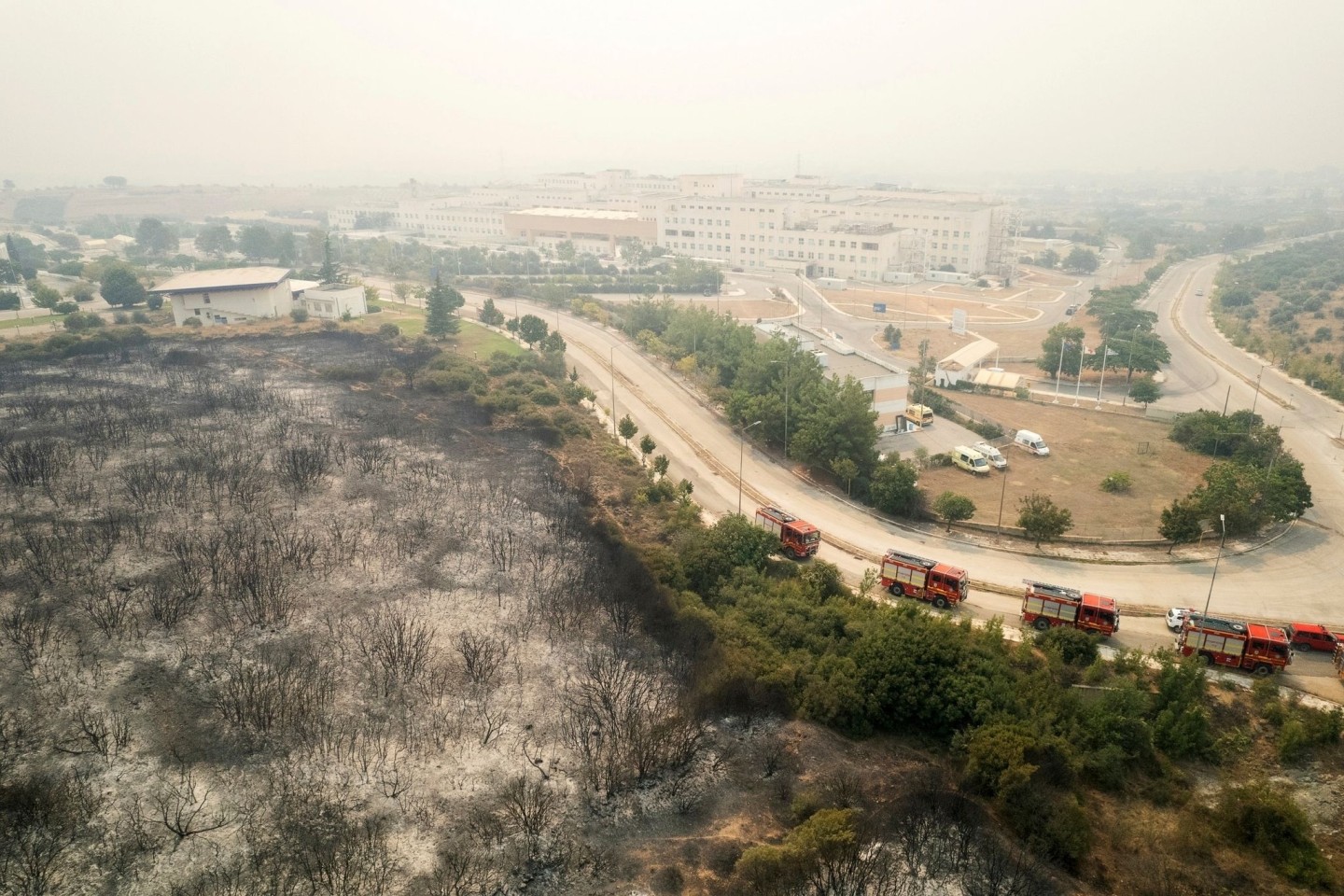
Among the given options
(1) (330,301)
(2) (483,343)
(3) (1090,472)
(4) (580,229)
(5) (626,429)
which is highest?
(4) (580,229)

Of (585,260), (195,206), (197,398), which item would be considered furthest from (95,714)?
(195,206)

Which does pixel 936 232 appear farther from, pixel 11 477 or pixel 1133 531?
pixel 11 477

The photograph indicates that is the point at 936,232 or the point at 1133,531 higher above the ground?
the point at 936,232

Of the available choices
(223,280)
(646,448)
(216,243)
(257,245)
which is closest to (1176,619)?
(646,448)

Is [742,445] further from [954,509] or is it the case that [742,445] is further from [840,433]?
[954,509]

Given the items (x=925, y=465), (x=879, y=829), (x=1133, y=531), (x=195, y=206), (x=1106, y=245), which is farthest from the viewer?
(x=195, y=206)

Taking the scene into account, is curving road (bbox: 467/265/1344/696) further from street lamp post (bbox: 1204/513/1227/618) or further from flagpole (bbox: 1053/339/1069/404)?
flagpole (bbox: 1053/339/1069/404)
